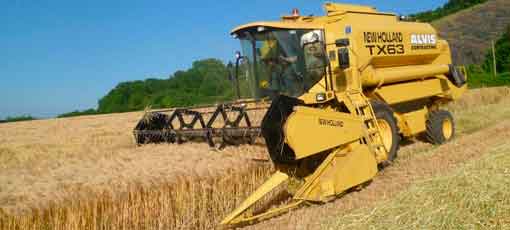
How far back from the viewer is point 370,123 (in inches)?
245

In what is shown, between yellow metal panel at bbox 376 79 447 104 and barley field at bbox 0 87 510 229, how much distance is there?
3.16 ft

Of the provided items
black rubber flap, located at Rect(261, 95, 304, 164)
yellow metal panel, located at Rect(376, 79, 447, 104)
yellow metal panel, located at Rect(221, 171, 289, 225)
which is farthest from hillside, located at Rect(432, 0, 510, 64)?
yellow metal panel, located at Rect(221, 171, 289, 225)

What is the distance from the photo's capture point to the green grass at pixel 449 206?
3332 millimetres

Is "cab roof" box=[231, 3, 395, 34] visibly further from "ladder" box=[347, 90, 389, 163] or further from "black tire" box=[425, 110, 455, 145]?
"black tire" box=[425, 110, 455, 145]

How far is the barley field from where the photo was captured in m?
4.30

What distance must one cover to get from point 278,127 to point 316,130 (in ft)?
1.40

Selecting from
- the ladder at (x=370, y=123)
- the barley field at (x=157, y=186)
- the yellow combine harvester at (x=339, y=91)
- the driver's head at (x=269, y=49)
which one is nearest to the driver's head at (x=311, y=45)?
the yellow combine harvester at (x=339, y=91)

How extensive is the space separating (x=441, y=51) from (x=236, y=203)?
575 centimetres

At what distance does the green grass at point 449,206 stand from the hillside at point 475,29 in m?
31.1

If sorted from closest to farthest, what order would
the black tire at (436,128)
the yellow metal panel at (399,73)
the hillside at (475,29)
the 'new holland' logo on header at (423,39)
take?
the yellow metal panel at (399,73) → the 'new holland' logo on header at (423,39) → the black tire at (436,128) → the hillside at (475,29)

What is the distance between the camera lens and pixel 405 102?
7859 mm

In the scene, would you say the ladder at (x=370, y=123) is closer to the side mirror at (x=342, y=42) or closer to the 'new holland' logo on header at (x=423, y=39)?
the side mirror at (x=342, y=42)

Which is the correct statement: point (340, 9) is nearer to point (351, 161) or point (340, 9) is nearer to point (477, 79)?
point (351, 161)

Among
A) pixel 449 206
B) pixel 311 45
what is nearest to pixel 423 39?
pixel 311 45
